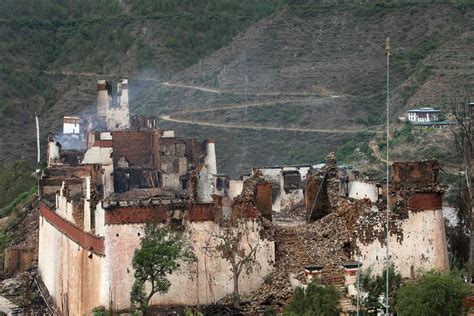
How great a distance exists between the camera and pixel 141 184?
56.2 m

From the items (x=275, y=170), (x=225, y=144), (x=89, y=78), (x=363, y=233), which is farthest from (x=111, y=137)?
→ (x=89, y=78)

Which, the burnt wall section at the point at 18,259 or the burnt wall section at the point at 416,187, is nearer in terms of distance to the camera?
the burnt wall section at the point at 416,187

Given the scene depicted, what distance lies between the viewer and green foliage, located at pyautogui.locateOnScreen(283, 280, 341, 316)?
1236 inches

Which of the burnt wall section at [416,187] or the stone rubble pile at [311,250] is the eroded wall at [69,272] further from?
the burnt wall section at [416,187]

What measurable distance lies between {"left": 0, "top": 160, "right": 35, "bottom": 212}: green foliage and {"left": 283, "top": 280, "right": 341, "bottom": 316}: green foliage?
39153mm

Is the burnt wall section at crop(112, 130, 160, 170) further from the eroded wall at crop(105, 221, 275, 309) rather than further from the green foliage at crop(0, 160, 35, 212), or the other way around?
the eroded wall at crop(105, 221, 275, 309)

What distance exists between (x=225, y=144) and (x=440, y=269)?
44.0 meters

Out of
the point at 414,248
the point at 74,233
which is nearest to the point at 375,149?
the point at 74,233

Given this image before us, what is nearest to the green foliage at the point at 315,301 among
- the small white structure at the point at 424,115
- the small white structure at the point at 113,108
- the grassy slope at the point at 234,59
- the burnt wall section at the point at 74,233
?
the burnt wall section at the point at 74,233

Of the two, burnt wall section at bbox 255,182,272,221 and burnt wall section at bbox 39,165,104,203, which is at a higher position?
burnt wall section at bbox 39,165,104,203

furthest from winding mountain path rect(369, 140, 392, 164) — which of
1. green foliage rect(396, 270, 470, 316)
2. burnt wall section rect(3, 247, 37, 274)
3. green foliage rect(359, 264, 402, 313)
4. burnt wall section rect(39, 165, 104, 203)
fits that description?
green foliage rect(396, 270, 470, 316)

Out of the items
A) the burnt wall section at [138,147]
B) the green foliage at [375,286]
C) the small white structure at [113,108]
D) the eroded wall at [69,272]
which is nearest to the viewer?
the green foliage at [375,286]

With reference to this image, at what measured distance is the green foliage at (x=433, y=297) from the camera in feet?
103

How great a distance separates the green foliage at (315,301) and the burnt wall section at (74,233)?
6.01m
